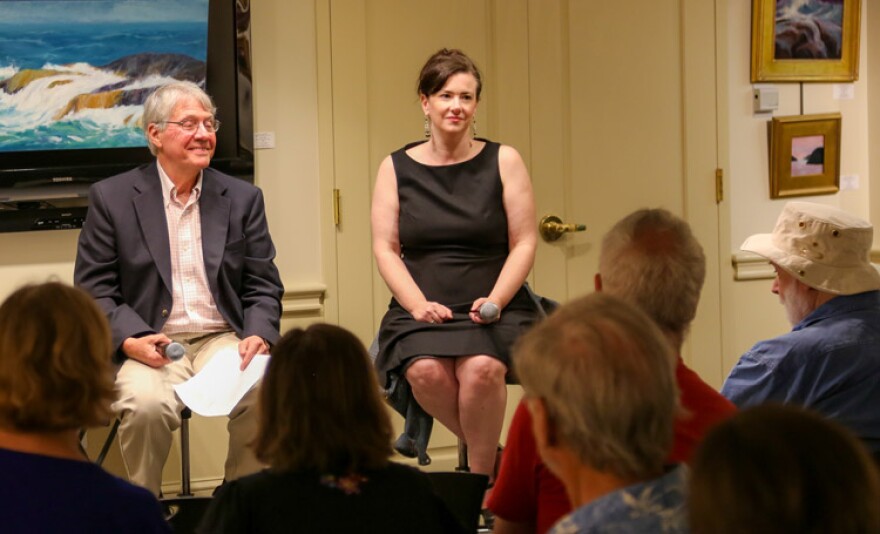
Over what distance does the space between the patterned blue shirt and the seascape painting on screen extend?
302 cm

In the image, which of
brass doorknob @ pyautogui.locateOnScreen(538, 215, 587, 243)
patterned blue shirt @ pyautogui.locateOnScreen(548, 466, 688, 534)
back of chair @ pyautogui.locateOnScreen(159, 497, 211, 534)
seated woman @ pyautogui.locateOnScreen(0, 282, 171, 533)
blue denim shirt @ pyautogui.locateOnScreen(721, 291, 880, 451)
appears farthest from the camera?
brass doorknob @ pyautogui.locateOnScreen(538, 215, 587, 243)

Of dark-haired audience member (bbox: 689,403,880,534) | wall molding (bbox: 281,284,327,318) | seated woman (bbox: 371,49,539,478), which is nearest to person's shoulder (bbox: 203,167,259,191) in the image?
seated woman (bbox: 371,49,539,478)

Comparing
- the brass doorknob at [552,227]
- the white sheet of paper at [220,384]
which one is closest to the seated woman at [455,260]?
the white sheet of paper at [220,384]

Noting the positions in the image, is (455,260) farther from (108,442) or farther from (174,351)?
(108,442)

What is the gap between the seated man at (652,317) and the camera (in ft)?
5.88

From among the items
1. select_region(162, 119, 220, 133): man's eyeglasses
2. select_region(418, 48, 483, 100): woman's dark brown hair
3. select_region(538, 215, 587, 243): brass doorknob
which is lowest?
select_region(538, 215, 587, 243): brass doorknob

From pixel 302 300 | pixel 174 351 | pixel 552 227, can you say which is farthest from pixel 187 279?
pixel 552 227

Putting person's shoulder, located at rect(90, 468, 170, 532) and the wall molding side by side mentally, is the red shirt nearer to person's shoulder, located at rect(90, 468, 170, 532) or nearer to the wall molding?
person's shoulder, located at rect(90, 468, 170, 532)

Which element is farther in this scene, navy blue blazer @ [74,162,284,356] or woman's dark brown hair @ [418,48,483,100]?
woman's dark brown hair @ [418,48,483,100]

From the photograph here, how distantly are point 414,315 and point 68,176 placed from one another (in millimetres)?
1449

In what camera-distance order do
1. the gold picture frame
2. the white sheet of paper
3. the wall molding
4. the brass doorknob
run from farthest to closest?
the gold picture frame
the brass doorknob
the wall molding
the white sheet of paper

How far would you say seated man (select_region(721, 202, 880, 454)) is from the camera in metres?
2.45

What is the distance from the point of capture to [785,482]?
108 centimetres

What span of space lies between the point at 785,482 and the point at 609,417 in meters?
0.36
